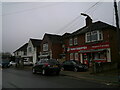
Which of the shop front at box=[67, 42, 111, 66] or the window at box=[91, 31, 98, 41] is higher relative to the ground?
the window at box=[91, 31, 98, 41]

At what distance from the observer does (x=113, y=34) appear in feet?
80.9

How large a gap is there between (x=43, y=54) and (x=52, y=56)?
3.81 meters

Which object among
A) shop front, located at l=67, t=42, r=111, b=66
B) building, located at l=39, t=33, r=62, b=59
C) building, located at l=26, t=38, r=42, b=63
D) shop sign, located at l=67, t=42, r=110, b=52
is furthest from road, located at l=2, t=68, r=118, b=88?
building, located at l=26, t=38, r=42, b=63

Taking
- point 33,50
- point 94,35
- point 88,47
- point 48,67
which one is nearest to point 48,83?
point 48,67

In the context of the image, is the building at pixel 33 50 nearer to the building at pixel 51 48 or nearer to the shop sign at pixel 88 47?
the building at pixel 51 48

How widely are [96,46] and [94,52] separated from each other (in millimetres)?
1273

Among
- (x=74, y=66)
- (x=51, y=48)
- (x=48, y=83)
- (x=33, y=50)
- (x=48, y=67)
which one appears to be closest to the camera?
(x=48, y=83)

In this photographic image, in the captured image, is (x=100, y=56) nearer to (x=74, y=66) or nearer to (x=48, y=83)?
(x=74, y=66)

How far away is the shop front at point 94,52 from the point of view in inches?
929

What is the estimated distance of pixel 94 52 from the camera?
25672 mm

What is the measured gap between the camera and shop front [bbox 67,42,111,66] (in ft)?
77.4

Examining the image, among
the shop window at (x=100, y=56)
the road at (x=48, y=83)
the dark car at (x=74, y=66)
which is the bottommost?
the road at (x=48, y=83)

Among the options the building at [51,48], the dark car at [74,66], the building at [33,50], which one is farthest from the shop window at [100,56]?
the building at [33,50]

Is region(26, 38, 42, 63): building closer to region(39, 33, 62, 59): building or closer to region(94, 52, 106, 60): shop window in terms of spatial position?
region(39, 33, 62, 59): building
